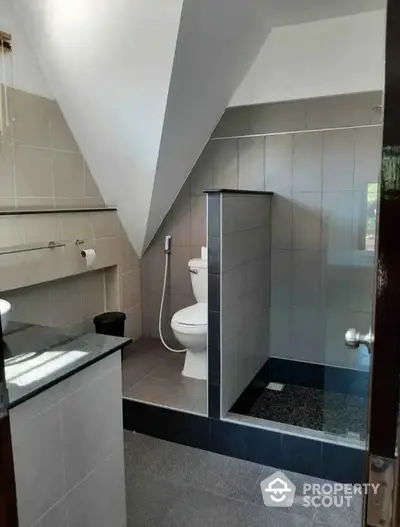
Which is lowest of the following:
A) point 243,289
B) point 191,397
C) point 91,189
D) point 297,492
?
point 297,492

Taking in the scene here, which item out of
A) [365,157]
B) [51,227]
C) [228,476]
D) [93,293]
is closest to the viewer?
[228,476]

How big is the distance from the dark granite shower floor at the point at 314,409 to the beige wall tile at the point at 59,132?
6.92 feet

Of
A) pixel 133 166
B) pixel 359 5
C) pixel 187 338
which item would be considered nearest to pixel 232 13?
pixel 359 5

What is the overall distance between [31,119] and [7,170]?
38 centimetres

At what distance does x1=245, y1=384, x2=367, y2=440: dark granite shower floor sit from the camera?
241 cm

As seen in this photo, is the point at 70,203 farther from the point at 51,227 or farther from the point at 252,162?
the point at 252,162

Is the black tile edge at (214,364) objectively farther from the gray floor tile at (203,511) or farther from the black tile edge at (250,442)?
the gray floor tile at (203,511)

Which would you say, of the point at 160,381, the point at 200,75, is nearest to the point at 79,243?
the point at 160,381

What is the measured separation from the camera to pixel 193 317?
9.46ft

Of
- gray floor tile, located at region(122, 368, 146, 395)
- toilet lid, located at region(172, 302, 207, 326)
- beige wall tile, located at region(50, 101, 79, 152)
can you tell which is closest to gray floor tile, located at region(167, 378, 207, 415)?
gray floor tile, located at region(122, 368, 146, 395)

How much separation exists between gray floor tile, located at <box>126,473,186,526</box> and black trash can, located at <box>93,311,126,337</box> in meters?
1.18

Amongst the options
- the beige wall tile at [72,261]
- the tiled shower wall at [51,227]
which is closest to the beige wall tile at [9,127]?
the tiled shower wall at [51,227]

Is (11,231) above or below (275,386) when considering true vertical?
above

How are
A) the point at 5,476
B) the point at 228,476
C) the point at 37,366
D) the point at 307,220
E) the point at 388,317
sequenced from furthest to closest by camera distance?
the point at 307,220, the point at 228,476, the point at 37,366, the point at 5,476, the point at 388,317
